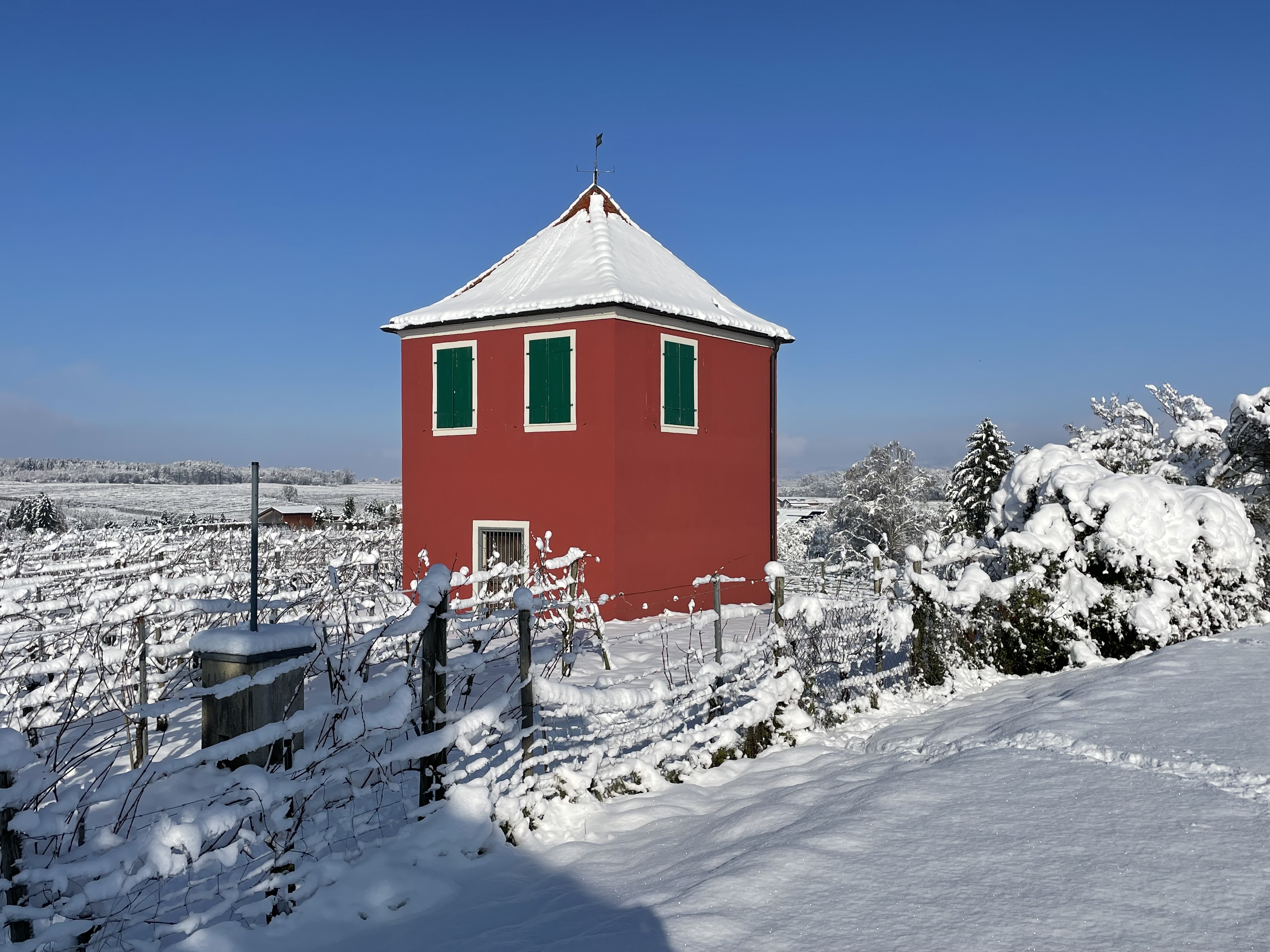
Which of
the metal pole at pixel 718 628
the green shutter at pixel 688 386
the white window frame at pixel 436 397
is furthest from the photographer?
the white window frame at pixel 436 397

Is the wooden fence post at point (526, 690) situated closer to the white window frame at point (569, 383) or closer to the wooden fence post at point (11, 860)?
the wooden fence post at point (11, 860)

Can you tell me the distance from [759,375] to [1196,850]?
1246 centimetres

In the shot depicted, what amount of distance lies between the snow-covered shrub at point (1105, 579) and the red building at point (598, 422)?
17.1 ft

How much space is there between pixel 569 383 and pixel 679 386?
195 centimetres

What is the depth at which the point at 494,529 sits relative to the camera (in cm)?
1427

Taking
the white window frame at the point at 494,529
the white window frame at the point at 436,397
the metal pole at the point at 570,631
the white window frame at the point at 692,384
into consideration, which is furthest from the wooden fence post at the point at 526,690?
the white window frame at the point at 436,397

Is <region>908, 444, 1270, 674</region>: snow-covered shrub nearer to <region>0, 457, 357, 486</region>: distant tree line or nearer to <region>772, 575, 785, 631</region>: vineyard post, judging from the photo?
<region>772, 575, 785, 631</region>: vineyard post

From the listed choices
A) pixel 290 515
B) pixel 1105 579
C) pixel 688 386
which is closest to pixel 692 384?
pixel 688 386

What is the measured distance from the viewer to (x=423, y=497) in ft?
49.0

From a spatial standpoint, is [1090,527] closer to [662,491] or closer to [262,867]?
[662,491]

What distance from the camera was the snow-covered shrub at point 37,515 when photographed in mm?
44500

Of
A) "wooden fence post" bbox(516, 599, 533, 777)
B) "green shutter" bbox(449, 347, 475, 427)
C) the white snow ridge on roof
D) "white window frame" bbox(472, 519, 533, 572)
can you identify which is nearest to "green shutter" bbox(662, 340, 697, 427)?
the white snow ridge on roof

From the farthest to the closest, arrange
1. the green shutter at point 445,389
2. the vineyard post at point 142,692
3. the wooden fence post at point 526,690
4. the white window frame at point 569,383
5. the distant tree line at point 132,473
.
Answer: the distant tree line at point 132,473 < the green shutter at point 445,389 < the white window frame at point 569,383 < the vineyard post at point 142,692 < the wooden fence post at point 526,690

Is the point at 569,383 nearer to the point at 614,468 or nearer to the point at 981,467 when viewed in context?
the point at 614,468
